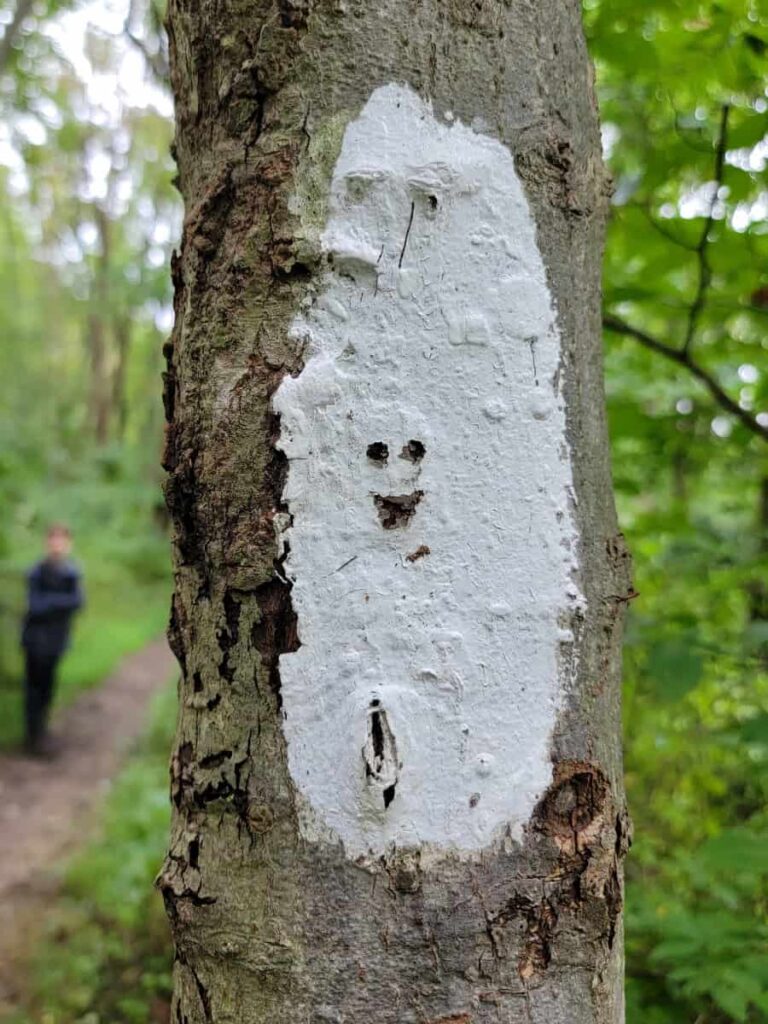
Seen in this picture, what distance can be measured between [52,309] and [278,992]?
18882 mm

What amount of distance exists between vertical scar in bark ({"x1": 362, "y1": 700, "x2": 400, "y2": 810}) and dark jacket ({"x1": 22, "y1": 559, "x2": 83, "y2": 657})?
5829mm

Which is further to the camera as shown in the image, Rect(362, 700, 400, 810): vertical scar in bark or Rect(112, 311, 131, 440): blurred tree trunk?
Rect(112, 311, 131, 440): blurred tree trunk

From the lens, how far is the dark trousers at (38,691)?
603 centimetres

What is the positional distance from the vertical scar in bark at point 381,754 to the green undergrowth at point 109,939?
2.87 m

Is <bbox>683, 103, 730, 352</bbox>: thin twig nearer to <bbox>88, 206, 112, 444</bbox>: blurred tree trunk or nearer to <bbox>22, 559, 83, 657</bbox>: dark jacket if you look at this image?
<bbox>22, 559, 83, 657</bbox>: dark jacket

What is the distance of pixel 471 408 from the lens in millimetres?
A: 753

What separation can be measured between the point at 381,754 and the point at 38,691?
6.22 metres

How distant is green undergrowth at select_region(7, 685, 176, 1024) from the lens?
121 inches

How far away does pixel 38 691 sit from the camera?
20.3 feet

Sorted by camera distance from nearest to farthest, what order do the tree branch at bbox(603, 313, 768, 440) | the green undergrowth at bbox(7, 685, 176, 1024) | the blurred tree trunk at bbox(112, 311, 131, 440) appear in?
1. the tree branch at bbox(603, 313, 768, 440)
2. the green undergrowth at bbox(7, 685, 176, 1024)
3. the blurred tree trunk at bbox(112, 311, 131, 440)

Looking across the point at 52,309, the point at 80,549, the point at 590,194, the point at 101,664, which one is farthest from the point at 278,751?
the point at 52,309

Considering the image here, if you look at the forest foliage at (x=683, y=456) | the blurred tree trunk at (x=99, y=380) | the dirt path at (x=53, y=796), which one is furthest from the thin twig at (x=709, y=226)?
the blurred tree trunk at (x=99, y=380)

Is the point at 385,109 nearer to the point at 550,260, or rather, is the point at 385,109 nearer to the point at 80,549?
the point at 550,260

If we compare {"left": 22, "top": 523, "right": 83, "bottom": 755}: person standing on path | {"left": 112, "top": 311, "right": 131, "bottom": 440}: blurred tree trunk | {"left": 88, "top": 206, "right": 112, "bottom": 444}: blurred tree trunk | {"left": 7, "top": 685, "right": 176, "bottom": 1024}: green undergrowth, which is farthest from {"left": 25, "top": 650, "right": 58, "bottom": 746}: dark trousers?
{"left": 112, "top": 311, "right": 131, "bottom": 440}: blurred tree trunk
